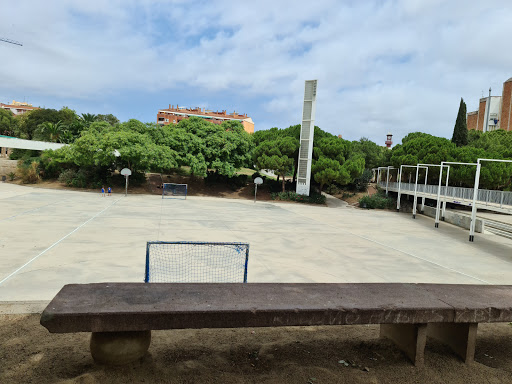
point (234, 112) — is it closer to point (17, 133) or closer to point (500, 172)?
point (17, 133)

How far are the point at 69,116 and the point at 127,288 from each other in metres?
80.9

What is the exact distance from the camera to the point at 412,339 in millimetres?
4223

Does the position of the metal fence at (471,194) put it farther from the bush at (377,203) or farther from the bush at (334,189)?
the bush at (334,189)

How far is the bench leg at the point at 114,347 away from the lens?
366 centimetres

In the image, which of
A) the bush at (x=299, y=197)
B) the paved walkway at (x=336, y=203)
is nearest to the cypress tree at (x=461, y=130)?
the paved walkway at (x=336, y=203)

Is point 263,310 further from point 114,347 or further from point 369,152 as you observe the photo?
point 369,152

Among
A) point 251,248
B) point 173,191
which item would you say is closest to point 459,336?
point 251,248

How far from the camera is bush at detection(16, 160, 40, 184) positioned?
4097cm

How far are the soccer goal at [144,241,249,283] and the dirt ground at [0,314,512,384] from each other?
3336 millimetres

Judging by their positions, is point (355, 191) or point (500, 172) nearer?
point (500, 172)

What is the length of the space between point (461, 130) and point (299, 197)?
77.4 feet

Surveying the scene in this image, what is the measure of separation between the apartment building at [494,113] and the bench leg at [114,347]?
68.3 m

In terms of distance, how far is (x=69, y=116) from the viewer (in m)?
74.8

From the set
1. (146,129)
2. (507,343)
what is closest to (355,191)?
(146,129)
